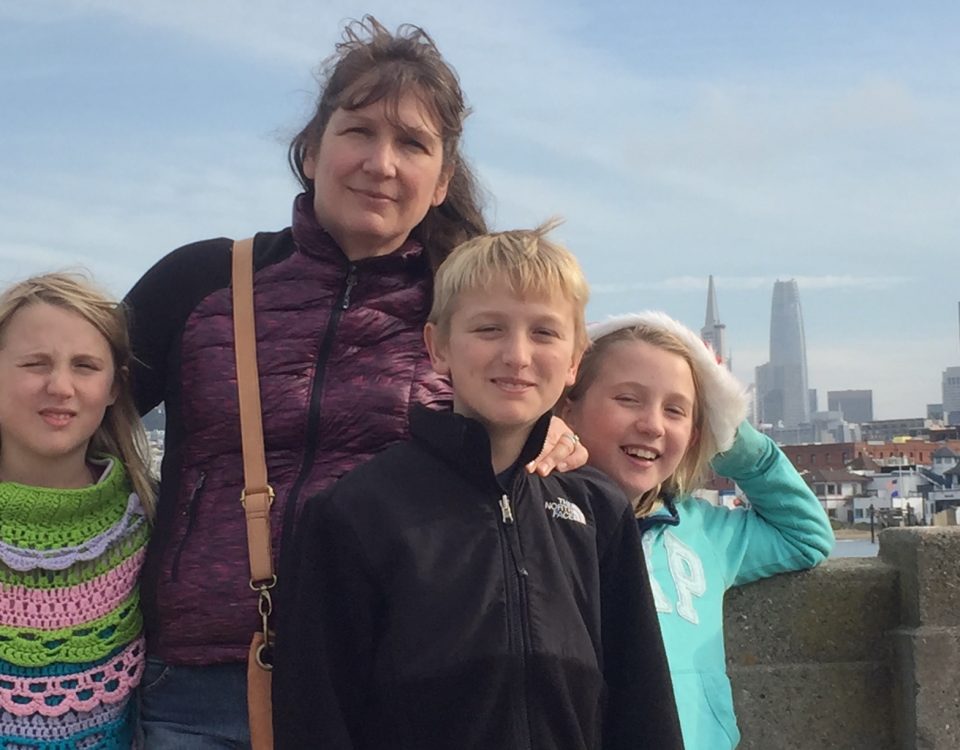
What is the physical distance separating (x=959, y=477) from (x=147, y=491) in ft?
252

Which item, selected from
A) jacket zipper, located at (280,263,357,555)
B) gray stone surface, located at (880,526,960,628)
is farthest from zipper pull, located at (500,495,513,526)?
gray stone surface, located at (880,526,960,628)

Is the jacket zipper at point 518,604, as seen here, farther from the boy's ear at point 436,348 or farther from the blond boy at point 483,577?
the boy's ear at point 436,348

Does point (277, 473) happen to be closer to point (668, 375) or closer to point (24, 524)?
point (24, 524)

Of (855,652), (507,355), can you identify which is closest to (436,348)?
(507,355)

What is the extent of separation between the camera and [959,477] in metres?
71.4

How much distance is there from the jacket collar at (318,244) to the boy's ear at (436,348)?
0.31m

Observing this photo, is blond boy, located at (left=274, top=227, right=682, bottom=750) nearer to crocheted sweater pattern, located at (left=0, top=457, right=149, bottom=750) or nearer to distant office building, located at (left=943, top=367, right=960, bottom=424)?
crocheted sweater pattern, located at (left=0, top=457, right=149, bottom=750)

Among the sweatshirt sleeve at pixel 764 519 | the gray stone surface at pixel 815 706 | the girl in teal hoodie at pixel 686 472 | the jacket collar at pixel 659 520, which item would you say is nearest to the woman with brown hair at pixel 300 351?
the girl in teal hoodie at pixel 686 472

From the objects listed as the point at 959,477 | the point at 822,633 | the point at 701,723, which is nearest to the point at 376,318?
the point at 701,723

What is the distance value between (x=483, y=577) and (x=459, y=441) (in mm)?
292

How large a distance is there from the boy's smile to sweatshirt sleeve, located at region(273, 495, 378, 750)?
1.30 feet

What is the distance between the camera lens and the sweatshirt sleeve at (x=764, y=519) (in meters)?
3.35

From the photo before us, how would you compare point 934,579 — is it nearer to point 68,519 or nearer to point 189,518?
point 189,518

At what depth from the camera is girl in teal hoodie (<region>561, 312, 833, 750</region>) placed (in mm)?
2982
